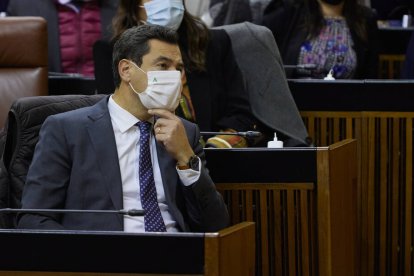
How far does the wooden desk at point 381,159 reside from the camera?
4359 millimetres

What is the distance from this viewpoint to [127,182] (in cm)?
324

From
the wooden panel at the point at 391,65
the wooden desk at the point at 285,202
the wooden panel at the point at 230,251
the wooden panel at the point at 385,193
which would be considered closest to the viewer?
the wooden panel at the point at 230,251

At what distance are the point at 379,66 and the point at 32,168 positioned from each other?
296cm

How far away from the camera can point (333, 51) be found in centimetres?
532

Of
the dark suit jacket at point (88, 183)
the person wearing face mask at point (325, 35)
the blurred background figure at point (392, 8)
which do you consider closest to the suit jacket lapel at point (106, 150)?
the dark suit jacket at point (88, 183)

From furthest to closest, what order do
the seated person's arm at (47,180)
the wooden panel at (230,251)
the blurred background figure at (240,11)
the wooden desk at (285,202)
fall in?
the blurred background figure at (240,11), the wooden desk at (285,202), the seated person's arm at (47,180), the wooden panel at (230,251)

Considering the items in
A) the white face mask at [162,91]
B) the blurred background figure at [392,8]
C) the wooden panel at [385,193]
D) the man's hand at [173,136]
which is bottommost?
the wooden panel at [385,193]

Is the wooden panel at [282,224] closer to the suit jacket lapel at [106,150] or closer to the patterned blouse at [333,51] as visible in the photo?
the suit jacket lapel at [106,150]

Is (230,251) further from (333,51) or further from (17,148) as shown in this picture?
(333,51)

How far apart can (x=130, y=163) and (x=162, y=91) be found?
226mm

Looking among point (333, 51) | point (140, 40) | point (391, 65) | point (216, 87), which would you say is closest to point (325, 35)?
point (333, 51)

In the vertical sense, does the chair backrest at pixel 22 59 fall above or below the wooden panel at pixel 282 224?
above

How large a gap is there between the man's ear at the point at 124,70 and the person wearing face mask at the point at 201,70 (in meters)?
0.92

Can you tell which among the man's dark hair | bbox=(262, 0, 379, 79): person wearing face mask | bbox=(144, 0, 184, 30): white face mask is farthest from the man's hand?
bbox=(262, 0, 379, 79): person wearing face mask
